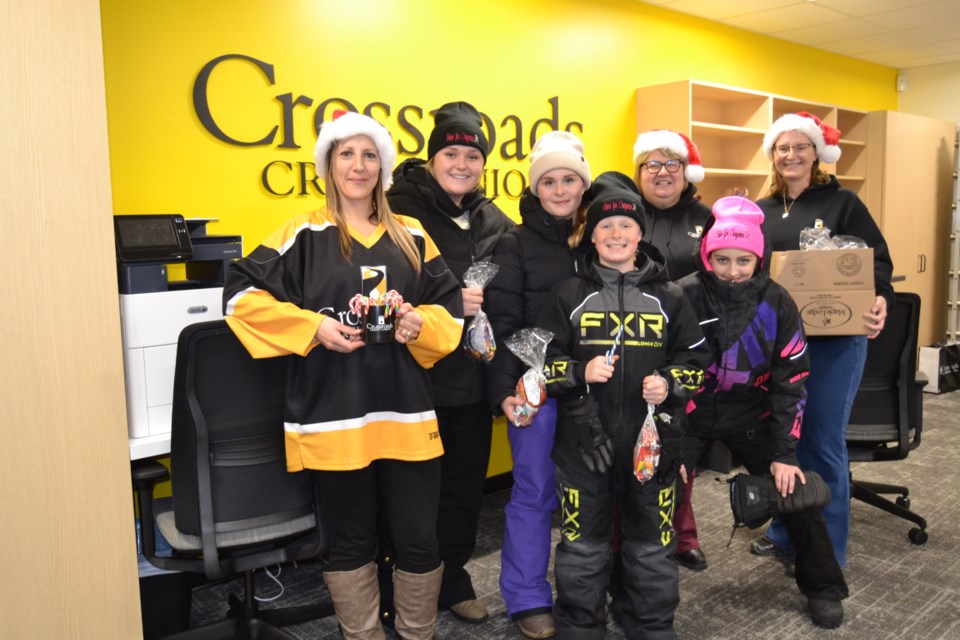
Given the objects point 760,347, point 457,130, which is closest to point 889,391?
point 760,347

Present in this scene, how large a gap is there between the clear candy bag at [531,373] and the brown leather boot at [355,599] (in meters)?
0.63

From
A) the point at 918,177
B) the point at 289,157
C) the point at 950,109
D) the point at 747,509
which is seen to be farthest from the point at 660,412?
the point at 950,109

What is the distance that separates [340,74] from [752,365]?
7.16 feet

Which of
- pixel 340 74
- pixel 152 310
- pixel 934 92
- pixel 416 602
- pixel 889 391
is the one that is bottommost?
pixel 416 602

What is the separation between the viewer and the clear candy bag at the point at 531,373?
2.26 metres

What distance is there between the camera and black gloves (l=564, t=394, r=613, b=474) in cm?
222

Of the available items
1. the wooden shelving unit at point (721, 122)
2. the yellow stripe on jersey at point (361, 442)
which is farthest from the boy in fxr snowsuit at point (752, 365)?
the wooden shelving unit at point (721, 122)

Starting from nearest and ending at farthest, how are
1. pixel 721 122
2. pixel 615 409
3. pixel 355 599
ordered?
pixel 355 599 → pixel 615 409 → pixel 721 122

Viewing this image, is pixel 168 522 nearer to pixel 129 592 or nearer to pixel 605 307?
pixel 129 592

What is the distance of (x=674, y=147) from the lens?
2.86 meters

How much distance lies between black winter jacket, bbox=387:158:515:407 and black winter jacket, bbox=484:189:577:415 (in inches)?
2.7

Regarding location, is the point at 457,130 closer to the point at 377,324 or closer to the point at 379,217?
the point at 379,217

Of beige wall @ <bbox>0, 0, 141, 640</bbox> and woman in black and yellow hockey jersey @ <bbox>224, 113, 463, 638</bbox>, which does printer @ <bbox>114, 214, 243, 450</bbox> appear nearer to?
beige wall @ <bbox>0, 0, 141, 640</bbox>

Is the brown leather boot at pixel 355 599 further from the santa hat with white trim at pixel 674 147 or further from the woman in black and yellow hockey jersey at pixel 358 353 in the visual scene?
the santa hat with white trim at pixel 674 147
